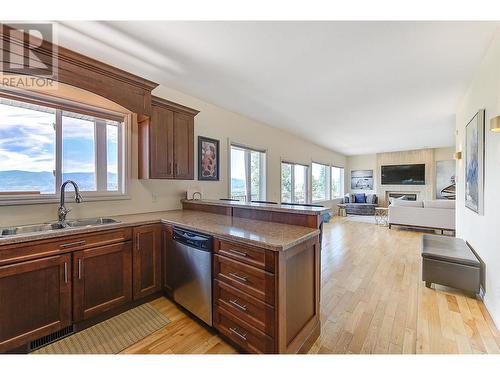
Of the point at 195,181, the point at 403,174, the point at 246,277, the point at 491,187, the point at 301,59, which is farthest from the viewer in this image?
the point at 403,174

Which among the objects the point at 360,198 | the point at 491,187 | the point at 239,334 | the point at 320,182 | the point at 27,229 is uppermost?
the point at 320,182

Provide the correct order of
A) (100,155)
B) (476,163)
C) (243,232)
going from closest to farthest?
(243,232), (476,163), (100,155)

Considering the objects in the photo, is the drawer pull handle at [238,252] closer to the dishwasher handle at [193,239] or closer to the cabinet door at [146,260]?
the dishwasher handle at [193,239]

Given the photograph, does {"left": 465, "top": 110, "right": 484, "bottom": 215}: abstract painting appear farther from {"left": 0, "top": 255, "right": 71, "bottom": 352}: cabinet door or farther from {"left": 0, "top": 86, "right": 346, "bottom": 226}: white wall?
{"left": 0, "top": 255, "right": 71, "bottom": 352}: cabinet door

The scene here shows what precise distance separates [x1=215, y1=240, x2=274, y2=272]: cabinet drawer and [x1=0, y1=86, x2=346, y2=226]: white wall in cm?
164

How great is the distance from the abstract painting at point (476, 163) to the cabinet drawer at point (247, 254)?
248 centimetres

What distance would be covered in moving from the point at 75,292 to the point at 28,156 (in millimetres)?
1409

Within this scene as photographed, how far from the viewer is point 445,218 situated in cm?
525

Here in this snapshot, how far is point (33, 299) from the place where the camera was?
1643 mm

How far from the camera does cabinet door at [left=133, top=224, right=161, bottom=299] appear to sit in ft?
7.25

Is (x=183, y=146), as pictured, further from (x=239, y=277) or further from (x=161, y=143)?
(x=239, y=277)

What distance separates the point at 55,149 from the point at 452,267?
4524 mm

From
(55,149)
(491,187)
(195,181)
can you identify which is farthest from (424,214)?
(55,149)

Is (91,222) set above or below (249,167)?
below
